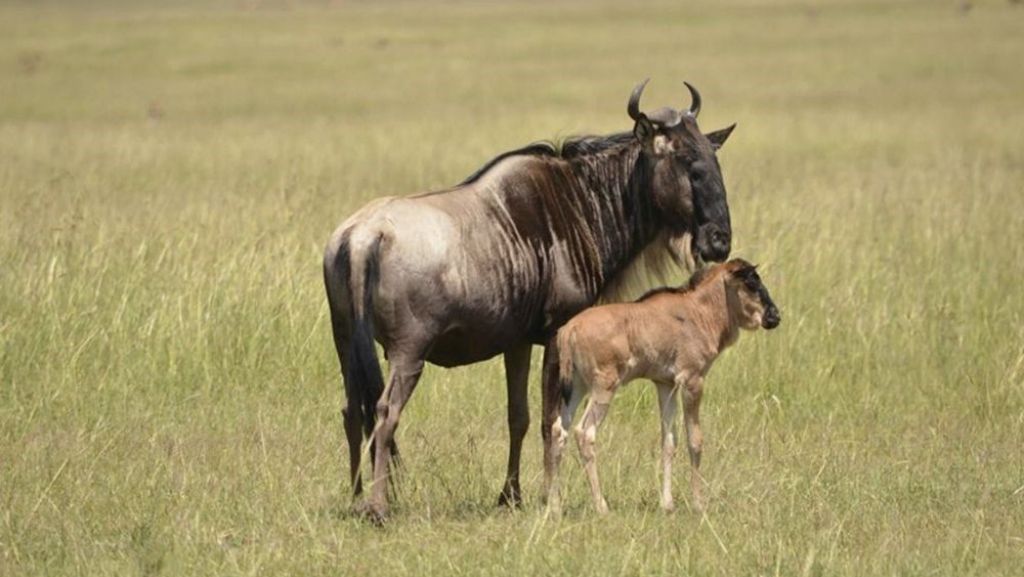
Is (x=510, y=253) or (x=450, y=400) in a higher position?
(x=510, y=253)

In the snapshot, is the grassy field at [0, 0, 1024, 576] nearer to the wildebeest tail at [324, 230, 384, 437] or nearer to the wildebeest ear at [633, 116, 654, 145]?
the wildebeest tail at [324, 230, 384, 437]

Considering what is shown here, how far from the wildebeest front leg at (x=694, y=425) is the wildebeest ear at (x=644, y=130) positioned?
45.9 inches

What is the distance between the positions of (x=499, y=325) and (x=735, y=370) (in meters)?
3.04

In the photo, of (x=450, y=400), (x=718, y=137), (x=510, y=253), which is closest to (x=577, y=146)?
(x=718, y=137)

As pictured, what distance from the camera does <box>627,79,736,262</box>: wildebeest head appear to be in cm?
773

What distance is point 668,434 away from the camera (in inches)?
286

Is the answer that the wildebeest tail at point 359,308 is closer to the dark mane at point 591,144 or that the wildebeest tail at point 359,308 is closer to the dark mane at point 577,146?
the dark mane at point 577,146

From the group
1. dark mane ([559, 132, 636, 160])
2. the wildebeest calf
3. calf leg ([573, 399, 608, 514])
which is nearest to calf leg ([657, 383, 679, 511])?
the wildebeest calf

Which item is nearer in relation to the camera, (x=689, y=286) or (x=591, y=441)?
(x=591, y=441)

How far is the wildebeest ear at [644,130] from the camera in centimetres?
771

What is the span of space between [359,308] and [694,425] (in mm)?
1466

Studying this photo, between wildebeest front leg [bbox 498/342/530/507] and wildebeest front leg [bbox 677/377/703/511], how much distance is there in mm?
782

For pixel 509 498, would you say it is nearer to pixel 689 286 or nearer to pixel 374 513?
pixel 374 513

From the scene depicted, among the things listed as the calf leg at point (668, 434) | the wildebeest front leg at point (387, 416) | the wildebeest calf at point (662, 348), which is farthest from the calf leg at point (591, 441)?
the wildebeest front leg at point (387, 416)
